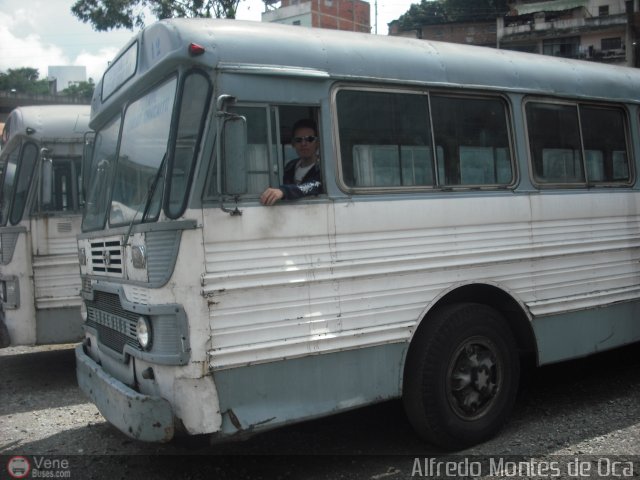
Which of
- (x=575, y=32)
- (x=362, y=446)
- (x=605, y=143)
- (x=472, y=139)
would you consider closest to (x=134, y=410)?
(x=362, y=446)

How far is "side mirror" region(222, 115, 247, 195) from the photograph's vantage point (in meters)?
3.41

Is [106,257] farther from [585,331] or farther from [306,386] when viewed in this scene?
[585,331]

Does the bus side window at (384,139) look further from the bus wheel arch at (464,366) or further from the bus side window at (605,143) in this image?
the bus side window at (605,143)

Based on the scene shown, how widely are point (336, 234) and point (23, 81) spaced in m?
83.2

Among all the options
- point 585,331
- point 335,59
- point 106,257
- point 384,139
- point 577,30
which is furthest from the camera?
point 577,30

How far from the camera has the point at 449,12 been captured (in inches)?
2084

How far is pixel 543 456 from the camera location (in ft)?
13.9

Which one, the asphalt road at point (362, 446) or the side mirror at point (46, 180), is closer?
the asphalt road at point (362, 446)

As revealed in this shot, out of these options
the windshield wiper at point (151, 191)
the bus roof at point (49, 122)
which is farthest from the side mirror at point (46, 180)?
the windshield wiper at point (151, 191)

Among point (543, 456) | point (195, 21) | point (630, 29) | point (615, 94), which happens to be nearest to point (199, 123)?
point (195, 21)

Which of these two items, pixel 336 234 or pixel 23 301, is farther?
pixel 23 301

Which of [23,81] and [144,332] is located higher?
[23,81]

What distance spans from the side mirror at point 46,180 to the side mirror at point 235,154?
4.06 m

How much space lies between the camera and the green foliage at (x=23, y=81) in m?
72.4
